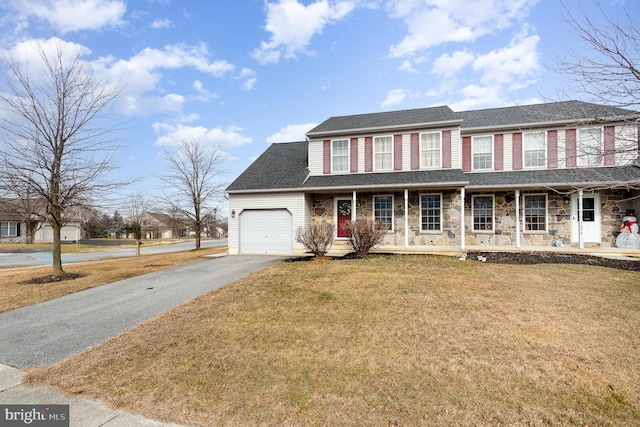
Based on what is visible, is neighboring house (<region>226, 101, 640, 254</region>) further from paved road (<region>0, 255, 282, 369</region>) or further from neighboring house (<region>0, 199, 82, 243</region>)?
neighboring house (<region>0, 199, 82, 243</region>)

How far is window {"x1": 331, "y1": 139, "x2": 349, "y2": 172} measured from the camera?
1489 centimetres

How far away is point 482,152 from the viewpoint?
14.6 meters

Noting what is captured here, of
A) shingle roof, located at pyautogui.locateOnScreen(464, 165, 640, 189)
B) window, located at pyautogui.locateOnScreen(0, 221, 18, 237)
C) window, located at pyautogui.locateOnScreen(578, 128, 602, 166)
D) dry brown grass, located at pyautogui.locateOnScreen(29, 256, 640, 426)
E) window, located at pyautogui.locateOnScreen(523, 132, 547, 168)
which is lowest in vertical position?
dry brown grass, located at pyautogui.locateOnScreen(29, 256, 640, 426)

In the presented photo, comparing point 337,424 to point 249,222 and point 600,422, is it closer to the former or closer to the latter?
point 600,422

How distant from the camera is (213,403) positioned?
305 centimetres

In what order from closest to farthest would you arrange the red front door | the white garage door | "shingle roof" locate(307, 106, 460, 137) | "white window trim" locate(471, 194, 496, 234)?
"shingle roof" locate(307, 106, 460, 137) → "white window trim" locate(471, 194, 496, 234) → the white garage door → the red front door

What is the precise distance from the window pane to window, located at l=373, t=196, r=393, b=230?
6529mm

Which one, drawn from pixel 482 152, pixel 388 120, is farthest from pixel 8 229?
pixel 482 152

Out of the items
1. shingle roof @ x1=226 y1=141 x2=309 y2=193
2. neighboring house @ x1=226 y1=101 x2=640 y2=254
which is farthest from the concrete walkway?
shingle roof @ x1=226 y1=141 x2=309 y2=193

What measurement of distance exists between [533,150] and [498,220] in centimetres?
359

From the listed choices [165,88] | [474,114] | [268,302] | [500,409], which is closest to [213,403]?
[500,409]

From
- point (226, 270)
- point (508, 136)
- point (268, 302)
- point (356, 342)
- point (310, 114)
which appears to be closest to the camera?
point (356, 342)

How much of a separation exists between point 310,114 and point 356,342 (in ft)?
54.0

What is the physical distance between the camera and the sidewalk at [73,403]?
9.18ft
